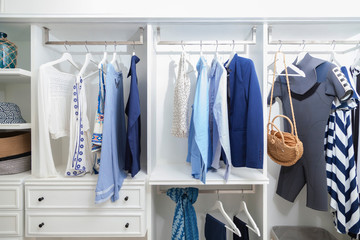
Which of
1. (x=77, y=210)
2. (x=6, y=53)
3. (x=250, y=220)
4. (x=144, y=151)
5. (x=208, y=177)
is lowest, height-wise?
(x=250, y=220)

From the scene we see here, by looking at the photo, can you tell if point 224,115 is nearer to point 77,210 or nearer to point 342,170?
point 342,170

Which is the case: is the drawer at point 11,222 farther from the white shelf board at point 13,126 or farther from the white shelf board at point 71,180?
the white shelf board at point 13,126

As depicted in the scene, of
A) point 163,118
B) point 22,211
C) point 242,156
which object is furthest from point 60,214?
point 242,156

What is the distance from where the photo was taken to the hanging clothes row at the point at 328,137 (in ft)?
4.43

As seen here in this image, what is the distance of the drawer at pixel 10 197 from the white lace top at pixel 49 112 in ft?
0.44

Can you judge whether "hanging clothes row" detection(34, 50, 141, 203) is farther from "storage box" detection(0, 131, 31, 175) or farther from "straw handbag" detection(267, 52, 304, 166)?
"straw handbag" detection(267, 52, 304, 166)

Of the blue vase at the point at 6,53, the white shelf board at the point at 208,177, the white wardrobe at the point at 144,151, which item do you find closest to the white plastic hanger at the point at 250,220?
the white wardrobe at the point at 144,151

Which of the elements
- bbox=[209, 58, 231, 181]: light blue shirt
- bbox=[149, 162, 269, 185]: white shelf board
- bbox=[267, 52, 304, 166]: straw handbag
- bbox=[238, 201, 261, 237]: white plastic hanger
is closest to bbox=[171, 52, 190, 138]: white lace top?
bbox=[209, 58, 231, 181]: light blue shirt

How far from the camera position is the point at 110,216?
1.26 meters

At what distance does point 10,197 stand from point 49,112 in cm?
58

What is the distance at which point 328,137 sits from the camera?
4.74ft

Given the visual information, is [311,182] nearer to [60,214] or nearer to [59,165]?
[60,214]

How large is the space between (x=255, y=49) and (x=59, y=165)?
1736mm

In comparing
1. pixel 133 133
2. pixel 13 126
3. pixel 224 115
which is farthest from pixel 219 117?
pixel 13 126
